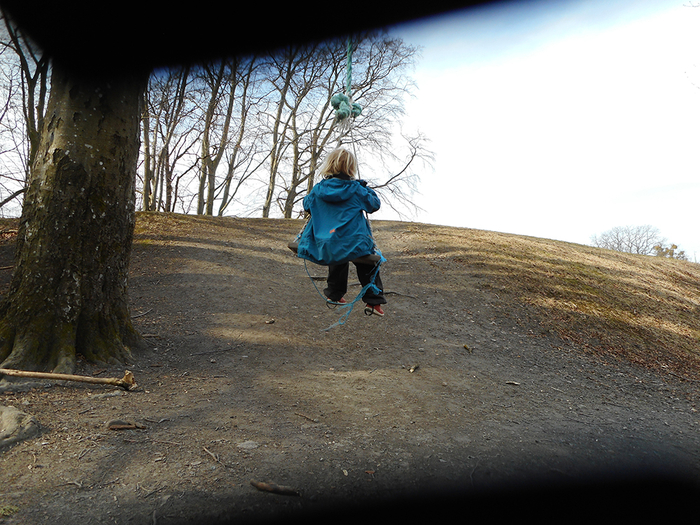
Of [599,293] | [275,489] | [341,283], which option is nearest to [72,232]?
[341,283]

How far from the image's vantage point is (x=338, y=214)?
4.66 meters

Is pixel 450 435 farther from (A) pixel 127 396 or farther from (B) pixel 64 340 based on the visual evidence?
Result: (B) pixel 64 340

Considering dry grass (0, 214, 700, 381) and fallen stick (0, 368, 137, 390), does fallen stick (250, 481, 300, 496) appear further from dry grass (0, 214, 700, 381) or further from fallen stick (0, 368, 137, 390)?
dry grass (0, 214, 700, 381)

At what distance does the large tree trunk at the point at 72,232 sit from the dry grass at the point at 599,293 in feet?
24.9

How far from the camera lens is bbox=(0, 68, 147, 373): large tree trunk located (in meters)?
4.62

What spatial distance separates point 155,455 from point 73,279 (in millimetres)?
2549

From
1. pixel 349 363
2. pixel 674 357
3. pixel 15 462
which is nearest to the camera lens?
pixel 15 462

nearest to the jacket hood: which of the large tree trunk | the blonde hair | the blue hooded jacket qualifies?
the blue hooded jacket

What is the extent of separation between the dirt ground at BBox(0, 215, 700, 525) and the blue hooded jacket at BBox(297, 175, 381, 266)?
160 centimetres

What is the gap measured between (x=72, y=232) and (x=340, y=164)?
3.01m

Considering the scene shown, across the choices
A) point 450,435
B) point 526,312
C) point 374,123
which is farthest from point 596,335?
point 374,123

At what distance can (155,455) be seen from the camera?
10.5 ft

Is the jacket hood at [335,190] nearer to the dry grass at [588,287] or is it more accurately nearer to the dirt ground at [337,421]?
the dirt ground at [337,421]

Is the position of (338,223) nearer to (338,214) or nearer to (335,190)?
(338,214)
